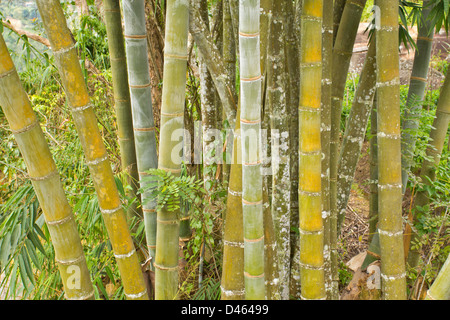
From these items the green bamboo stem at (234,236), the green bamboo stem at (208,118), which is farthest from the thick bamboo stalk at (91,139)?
the green bamboo stem at (208,118)

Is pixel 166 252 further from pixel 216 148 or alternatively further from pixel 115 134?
Answer: pixel 115 134

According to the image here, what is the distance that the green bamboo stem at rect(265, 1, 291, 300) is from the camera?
1688mm

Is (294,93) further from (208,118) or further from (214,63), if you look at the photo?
(208,118)

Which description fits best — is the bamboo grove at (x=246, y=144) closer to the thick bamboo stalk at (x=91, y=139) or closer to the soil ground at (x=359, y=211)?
the thick bamboo stalk at (x=91, y=139)

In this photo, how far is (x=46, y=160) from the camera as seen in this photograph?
1337mm

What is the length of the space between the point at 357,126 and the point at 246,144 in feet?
3.60

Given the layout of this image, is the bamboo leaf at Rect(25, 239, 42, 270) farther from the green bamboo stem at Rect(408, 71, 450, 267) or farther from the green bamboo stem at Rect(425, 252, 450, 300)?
the green bamboo stem at Rect(408, 71, 450, 267)

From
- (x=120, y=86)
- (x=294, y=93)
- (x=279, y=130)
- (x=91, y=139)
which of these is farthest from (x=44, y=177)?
(x=294, y=93)

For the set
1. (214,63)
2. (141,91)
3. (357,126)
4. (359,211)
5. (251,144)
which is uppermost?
(214,63)

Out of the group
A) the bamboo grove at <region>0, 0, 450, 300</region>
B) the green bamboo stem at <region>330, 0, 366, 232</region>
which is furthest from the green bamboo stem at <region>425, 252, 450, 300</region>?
the green bamboo stem at <region>330, 0, 366, 232</region>

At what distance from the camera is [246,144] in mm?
1368

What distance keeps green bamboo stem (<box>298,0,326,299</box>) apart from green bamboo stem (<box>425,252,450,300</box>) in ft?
1.34

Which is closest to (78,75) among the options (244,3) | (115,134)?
(244,3)
